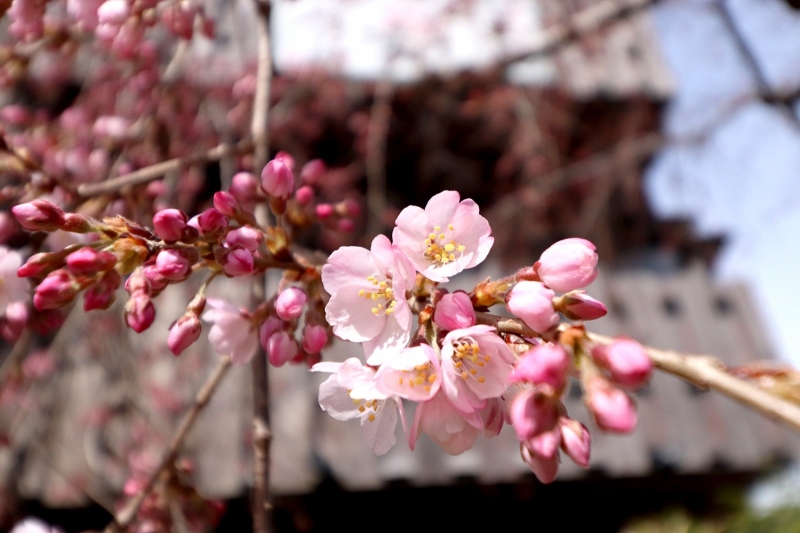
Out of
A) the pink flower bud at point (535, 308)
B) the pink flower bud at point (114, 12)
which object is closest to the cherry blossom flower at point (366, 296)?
the pink flower bud at point (535, 308)

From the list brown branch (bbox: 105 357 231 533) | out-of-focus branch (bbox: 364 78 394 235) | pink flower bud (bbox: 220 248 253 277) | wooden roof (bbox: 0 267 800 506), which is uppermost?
pink flower bud (bbox: 220 248 253 277)

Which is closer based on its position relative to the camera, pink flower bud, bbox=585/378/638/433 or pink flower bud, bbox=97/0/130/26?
pink flower bud, bbox=585/378/638/433

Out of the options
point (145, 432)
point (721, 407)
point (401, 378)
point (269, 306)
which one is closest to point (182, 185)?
point (145, 432)

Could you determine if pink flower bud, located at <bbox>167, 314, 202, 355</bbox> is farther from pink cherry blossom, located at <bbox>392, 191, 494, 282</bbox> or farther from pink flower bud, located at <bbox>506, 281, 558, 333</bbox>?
pink flower bud, located at <bbox>506, 281, 558, 333</bbox>

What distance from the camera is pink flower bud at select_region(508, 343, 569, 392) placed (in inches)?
20.2

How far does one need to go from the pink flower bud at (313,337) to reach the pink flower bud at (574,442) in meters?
0.36

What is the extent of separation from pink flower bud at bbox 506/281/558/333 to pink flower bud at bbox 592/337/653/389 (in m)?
0.07

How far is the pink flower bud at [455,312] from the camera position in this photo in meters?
0.62

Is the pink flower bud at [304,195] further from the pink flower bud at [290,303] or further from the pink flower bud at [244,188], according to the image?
the pink flower bud at [290,303]

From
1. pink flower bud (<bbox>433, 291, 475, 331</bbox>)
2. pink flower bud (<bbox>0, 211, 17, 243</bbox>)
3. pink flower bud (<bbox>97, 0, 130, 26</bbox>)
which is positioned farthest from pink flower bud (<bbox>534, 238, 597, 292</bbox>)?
pink flower bud (<bbox>0, 211, 17, 243</bbox>)

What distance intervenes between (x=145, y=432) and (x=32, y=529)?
194 centimetres

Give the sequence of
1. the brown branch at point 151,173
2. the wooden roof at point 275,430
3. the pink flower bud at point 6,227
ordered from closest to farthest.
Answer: the brown branch at point 151,173, the pink flower bud at point 6,227, the wooden roof at point 275,430

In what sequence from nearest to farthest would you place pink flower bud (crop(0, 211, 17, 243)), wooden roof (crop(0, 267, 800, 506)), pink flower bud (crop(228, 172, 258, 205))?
pink flower bud (crop(228, 172, 258, 205))
pink flower bud (crop(0, 211, 17, 243))
wooden roof (crop(0, 267, 800, 506))

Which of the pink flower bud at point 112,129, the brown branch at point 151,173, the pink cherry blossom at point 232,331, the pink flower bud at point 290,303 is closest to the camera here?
the pink flower bud at point 290,303
